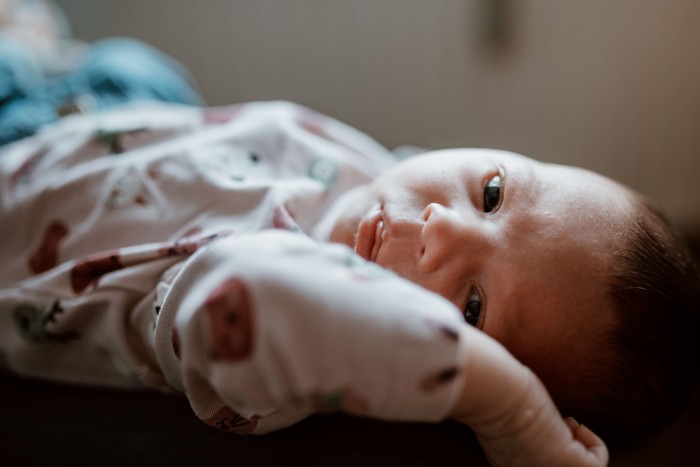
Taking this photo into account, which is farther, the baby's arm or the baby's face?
the baby's face

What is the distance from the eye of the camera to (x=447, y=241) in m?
0.72

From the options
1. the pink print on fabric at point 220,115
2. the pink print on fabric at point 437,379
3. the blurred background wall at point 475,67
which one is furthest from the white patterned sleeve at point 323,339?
the blurred background wall at point 475,67

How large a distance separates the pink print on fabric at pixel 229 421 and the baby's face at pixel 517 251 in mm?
245

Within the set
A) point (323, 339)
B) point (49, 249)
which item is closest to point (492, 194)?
point (323, 339)

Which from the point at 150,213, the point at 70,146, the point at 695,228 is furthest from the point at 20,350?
the point at 695,228

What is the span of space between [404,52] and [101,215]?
3.88 ft

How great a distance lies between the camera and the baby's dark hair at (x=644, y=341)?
2.36 ft

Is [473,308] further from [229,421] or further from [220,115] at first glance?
[220,115]

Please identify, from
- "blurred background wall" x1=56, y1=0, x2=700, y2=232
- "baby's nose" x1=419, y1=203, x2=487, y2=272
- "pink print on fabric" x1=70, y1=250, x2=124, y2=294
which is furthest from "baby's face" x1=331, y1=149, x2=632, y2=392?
"blurred background wall" x1=56, y1=0, x2=700, y2=232

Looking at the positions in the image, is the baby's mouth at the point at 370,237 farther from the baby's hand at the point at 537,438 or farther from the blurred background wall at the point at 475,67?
the blurred background wall at the point at 475,67

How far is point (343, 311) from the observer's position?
1.71 ft

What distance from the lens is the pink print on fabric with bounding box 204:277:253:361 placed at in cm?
53

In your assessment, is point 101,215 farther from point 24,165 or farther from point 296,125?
point 296,125

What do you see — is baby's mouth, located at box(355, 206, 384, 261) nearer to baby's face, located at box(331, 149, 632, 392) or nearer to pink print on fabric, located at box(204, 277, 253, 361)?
baby's face, located at box(331, 149, 632, 392)
